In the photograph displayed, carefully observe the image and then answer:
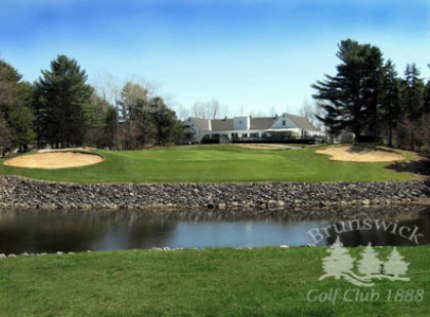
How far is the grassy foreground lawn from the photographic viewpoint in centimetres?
661

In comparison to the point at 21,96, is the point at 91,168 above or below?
below

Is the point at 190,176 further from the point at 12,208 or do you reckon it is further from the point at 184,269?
the point at 184,269

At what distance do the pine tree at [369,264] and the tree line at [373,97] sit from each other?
36.5 meters

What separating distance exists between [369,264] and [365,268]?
1.11 ft

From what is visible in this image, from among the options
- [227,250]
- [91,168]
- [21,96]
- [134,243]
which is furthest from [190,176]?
[21,96]

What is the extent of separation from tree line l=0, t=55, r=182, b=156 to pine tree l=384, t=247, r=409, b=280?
4430 cm

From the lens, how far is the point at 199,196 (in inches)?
1036

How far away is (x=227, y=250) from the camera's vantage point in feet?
34.9

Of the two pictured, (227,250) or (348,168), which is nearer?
(227,250)

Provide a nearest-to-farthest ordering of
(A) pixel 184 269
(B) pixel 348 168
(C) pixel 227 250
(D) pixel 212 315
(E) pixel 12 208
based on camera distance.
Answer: (D) pixel 212 315, (A) pixel 184 269, (C) pixel 227 250, (E) pixel 12 208, (B) pixel 348 168

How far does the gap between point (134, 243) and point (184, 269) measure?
7.50m

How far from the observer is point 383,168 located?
107 ft

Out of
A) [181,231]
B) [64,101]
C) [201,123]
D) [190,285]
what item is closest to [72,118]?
[64,101]

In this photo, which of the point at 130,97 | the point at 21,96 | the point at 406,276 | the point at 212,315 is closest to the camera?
the point at 212,315
